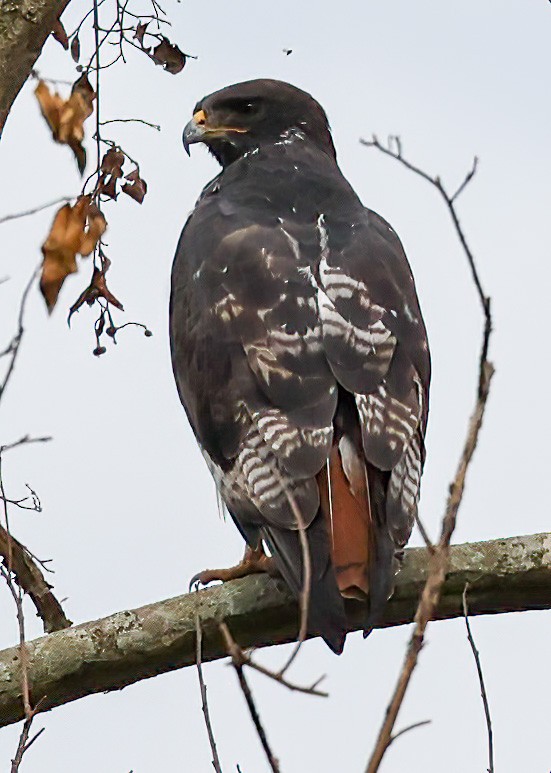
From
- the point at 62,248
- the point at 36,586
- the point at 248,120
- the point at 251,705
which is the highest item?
the point at 248,120

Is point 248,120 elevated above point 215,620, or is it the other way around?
point 248,120

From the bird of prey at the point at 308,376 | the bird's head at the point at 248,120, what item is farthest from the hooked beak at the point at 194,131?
the bird of prey at the point at 308,376

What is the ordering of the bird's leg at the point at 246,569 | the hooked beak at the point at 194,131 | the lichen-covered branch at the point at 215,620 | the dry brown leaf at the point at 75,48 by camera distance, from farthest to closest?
the hooked beak at the point at 194,131 → the dry brown leaf at the point at 75,48 → the bird's leg at the point at 246,569 → the lichen-covered branch at the point at 215,620

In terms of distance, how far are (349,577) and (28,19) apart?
5.78ft

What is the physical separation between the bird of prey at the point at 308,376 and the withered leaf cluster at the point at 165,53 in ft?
1.69

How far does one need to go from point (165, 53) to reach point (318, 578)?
2.14 m

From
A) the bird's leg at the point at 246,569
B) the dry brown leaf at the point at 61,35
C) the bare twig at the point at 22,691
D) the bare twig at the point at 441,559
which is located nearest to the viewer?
the bare twig at the point at 441,559

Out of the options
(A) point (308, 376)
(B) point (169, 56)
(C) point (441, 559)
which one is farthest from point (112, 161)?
(C) point (441, 559)

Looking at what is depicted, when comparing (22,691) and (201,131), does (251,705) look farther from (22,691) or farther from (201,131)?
(201,131)

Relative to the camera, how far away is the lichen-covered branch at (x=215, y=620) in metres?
3.88

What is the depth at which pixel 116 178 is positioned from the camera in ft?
15.4

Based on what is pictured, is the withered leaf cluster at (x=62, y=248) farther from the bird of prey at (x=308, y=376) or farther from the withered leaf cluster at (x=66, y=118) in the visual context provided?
the bird of prey at (x=308, y=376)

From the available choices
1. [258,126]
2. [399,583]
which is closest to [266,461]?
[399,583]

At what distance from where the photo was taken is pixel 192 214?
5.22 metres
